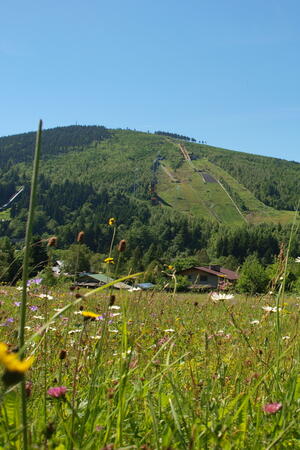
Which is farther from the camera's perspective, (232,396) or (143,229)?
(143,229)

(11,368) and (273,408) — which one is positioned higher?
(11,368)

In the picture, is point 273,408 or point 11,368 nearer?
point 11,368

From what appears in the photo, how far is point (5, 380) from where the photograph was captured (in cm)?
50

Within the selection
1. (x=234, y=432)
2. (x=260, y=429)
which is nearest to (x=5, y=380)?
(x=234, y=432)

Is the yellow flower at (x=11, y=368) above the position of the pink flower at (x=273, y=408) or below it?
above

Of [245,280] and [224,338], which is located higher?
[224,338]

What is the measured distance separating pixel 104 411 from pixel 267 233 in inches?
4862

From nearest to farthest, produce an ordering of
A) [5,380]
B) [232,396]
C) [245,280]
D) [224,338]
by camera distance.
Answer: [5,380] < [232,396] < [224,338] < [245,280]

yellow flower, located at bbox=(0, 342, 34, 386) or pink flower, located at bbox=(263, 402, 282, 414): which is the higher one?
yellow flower, located at bbox=(0, 342, 34, 386)

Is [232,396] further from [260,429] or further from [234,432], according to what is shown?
[234,432]

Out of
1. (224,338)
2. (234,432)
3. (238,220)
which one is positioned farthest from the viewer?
(238,220)

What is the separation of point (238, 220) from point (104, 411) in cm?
18808

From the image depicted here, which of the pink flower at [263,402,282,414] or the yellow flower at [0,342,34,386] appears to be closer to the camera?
the yellow flower at [0,342,34,386]

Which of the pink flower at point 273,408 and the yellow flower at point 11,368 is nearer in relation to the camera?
the yellow flower at point 11,368
